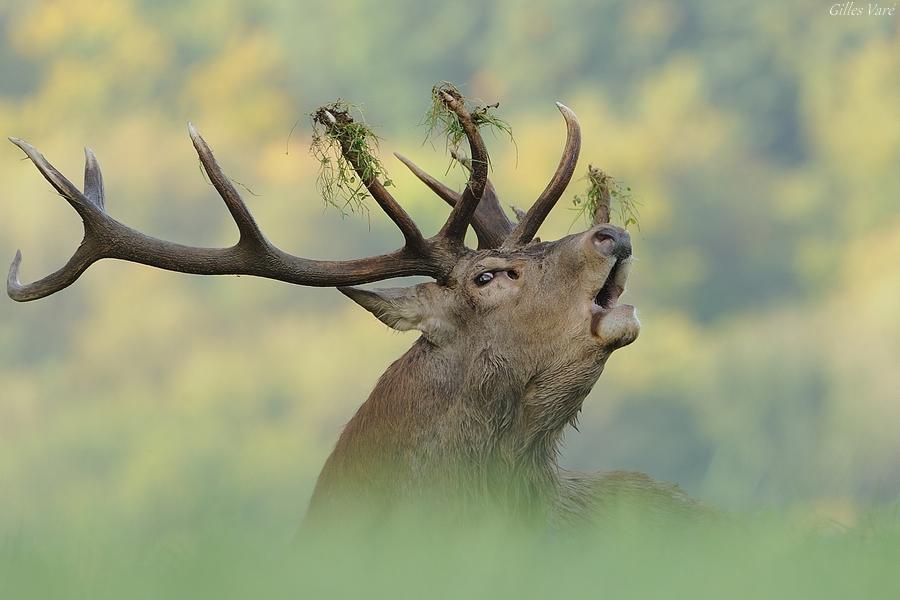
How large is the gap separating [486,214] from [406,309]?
113 centimetres

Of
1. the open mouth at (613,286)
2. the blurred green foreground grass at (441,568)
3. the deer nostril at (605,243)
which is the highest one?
the deer nostril at (605,243)

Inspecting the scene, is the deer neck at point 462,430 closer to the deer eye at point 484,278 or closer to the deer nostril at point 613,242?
the deer eye at point 484,278

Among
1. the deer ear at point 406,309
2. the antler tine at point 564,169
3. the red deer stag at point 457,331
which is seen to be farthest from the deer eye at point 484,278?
the antler tine at point 564,169

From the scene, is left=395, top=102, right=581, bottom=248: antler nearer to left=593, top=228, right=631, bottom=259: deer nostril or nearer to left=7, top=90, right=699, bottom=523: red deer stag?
left=7, top=90, right=699, bottom=523: red deer stag

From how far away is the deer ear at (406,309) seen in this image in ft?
21.0

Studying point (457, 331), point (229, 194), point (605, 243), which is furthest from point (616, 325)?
point (229, 194)

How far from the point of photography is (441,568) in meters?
3.71

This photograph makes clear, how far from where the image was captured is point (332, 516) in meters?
6.36

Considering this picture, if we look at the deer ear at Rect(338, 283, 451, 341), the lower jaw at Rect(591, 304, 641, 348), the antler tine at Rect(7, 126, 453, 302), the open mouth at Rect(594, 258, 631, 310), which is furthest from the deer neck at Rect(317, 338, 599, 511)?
the antler tine at Rect(7, 126, 453, 302)

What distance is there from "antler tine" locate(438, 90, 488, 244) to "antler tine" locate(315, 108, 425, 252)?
0.52ft

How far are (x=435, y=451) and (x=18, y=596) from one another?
9.51 feet

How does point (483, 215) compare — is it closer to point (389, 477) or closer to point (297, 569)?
point (389, 477)

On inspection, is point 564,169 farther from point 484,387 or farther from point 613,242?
point 484,387

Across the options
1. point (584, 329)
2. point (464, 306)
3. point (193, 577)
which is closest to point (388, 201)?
point (464, 306)
